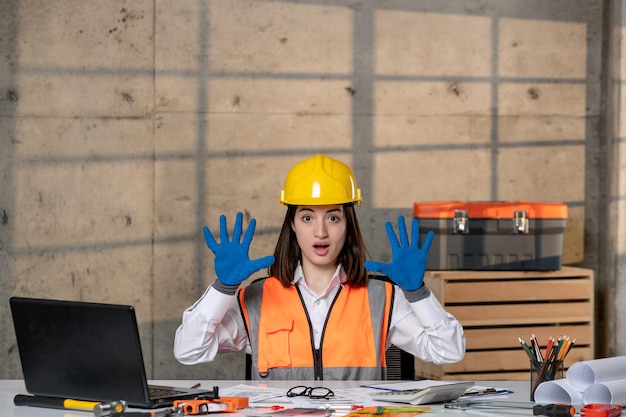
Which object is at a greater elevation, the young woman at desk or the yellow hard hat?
the yellow hard hat

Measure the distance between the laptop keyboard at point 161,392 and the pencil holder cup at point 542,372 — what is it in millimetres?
844

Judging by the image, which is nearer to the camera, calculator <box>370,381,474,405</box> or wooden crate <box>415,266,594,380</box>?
calculator <box>370,381,474,405</box>

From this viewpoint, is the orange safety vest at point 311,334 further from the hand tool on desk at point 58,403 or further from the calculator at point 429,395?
the hand tool on desk at point 58,403

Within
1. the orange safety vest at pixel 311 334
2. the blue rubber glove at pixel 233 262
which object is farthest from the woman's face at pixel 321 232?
the blue rubber glove at pixel 233 262

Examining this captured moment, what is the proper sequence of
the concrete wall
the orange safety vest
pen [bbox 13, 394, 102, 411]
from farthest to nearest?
the concrete wall < the orange safety vest < pen [bbox 13, 394, 102, 411]

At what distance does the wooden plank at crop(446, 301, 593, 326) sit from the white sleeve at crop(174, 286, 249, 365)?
72.1 inches

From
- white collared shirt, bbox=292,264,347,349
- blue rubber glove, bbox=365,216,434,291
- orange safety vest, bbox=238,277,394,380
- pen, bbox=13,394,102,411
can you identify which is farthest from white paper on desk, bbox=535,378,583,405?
pen, bbox=13,394,102,411

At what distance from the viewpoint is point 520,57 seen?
16.8 feet

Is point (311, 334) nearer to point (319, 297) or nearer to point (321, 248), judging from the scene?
point (319, 297)

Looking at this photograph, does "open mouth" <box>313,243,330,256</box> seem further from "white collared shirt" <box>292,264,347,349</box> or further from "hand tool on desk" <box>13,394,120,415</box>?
"hand tool on desk" <box>13,394,120,415</box>

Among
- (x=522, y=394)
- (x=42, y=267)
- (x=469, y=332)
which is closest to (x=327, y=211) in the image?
(x=522, y=394)

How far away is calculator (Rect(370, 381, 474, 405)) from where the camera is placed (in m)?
2.13

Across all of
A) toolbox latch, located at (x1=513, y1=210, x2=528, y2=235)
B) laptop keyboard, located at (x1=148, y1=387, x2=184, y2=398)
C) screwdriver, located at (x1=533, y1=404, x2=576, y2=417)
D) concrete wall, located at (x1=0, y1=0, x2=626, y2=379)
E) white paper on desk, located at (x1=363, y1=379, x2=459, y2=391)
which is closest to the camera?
screwdriver, located at (x1=533, y1=404, x2=576, y2=417)

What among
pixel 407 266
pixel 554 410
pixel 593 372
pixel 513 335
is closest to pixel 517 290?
pixel 513 335
